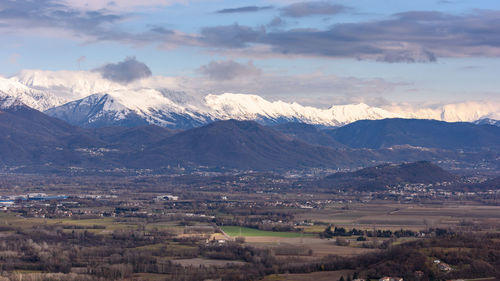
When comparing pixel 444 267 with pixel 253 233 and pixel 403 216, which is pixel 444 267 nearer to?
→ pixel 253 233

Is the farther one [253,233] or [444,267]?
[253,233]

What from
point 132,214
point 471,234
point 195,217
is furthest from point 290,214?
point 471,234

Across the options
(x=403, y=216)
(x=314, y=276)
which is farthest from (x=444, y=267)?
(x=403, y=216)

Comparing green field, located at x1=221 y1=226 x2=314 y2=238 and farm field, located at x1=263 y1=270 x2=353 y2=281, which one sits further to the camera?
green field, located at x1=221 y1=226 x2=314 y2=238

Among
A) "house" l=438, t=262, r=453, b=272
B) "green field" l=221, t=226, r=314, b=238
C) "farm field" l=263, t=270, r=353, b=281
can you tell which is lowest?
"farm field" l=263, t=270, r=353, b=281

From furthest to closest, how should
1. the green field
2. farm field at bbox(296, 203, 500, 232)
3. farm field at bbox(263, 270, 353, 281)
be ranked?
farm field at bbox(296, 203, 500, 232), the green field, farm field at bbox(263, 270, 353, 281)

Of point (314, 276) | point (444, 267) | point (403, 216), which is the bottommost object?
point (314, 276)

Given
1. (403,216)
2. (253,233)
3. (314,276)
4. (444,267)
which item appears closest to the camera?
(444,267)

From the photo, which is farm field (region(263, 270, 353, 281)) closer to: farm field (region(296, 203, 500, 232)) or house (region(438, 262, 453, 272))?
house (region(438, 262, 453, 272))

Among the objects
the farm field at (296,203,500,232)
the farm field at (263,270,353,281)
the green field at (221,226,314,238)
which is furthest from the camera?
the farm field at (296,203,500,232)

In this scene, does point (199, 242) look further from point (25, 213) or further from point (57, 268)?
point (25, 213)

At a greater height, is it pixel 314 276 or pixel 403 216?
pixel 403 216

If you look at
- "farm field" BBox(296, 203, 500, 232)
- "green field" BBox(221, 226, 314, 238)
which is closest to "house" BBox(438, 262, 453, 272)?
"green field" BBox(221, 226, 314, 238)
